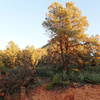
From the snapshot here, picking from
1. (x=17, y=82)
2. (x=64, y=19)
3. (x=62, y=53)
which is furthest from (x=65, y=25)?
(x=17, y=82)

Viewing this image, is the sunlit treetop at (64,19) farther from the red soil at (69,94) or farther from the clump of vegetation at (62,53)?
the red soil at (69,94)

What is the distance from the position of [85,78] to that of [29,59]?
232 inches

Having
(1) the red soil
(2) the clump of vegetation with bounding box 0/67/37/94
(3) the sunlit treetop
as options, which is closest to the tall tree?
(3) the sunlit treetop

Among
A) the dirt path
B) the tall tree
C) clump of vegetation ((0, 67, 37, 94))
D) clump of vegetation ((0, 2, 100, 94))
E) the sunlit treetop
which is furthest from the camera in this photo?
the sunlit treetop

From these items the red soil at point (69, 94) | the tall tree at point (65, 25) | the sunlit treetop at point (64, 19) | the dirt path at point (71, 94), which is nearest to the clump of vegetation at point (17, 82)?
the red soil at point (69, 94)

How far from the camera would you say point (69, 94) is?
10859 millimetres

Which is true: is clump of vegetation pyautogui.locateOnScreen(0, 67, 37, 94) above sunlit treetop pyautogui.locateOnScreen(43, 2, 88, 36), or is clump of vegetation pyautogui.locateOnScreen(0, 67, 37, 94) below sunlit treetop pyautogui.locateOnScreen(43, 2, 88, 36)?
below

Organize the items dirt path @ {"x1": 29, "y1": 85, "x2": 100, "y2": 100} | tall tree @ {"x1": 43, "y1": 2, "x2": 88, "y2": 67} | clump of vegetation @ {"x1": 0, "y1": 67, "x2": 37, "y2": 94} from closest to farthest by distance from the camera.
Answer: dirt path @ {"x1": 29, "y1": 85, "x2": 100, "y2": 100}, clump of vegetation @ {"x1": 0, "y1": 67, "x2": 37, "y2": 94}, tall tree @ {"x1": 43, "y1": 2, "x2": 88, "y2": 67}

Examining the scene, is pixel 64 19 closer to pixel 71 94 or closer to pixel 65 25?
pixel 65 25

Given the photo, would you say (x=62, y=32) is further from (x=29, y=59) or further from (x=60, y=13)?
(x=29, y=59)

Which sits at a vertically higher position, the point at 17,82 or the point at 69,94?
the point at 17,82

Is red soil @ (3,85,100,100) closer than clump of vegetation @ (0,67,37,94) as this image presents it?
Yes

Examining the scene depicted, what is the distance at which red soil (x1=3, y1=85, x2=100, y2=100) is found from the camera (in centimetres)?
1043

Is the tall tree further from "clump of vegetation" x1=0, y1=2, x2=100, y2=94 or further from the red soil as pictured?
the red soil
